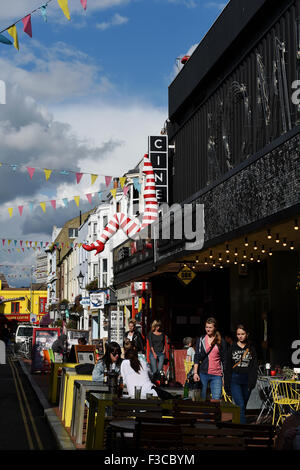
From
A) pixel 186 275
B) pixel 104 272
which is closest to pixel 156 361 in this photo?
pixel 186 275

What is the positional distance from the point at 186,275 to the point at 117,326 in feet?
50.3

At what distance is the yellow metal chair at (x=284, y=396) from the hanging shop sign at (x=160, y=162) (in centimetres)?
1162

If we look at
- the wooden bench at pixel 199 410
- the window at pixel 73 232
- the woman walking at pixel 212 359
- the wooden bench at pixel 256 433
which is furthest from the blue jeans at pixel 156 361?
the window at pixel 73 232

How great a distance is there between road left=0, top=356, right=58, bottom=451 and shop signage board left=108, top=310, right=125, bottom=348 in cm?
1361

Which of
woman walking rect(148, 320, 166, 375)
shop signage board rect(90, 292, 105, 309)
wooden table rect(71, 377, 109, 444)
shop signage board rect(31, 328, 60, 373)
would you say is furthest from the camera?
shop signage board rect(90, 292, 105, 309)

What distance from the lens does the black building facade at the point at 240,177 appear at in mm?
12823

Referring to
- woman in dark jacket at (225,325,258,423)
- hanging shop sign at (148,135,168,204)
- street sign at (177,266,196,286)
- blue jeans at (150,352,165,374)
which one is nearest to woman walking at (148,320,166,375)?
blue jeans at (150,352,165,374)

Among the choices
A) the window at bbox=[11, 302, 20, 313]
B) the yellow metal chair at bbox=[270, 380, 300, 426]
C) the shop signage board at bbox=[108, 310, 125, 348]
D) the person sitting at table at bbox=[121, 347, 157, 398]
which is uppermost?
the window at bbox=[11, 302, 20, 313]

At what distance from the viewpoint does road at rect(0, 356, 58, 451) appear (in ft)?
35.6

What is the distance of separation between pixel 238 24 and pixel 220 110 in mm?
2407

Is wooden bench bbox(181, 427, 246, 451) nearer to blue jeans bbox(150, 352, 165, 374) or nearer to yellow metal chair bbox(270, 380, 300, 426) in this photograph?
yellow metal chair bbox(270, 380, 300, 426)

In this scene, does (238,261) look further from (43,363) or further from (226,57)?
(43,363)

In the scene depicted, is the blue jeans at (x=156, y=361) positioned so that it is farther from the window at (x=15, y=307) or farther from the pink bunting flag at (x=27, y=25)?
the window at (x=15, y=307)
